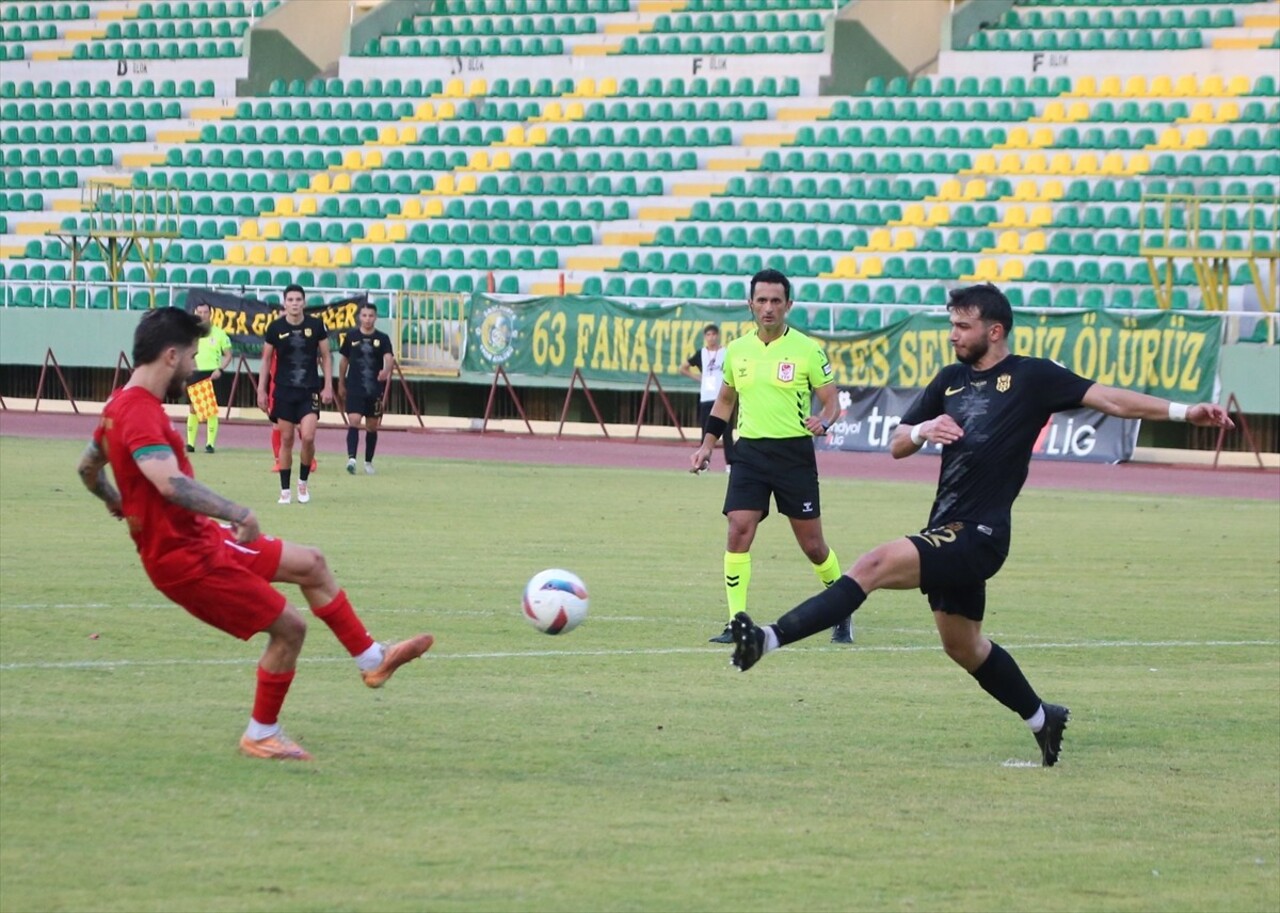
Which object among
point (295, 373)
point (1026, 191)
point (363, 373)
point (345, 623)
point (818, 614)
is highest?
point (1026, 191)

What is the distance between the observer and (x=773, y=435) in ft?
39.3

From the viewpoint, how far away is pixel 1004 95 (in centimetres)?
3584

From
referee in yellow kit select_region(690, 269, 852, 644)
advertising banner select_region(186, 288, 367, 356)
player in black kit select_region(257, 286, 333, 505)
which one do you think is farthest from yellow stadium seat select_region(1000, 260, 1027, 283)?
referee in yellow kit select_region(690, 269, 852, 644)

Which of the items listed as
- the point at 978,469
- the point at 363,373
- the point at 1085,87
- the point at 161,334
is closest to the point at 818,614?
the point at 978,469

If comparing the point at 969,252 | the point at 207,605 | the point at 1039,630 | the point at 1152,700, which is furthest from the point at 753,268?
the point at 207,605

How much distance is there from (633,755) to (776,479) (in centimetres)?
383

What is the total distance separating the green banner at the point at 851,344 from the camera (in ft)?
90.9

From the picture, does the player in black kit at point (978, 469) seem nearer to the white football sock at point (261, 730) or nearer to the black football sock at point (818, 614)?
the black football sock at point (818, 614)

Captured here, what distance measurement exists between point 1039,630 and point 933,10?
91.8ft

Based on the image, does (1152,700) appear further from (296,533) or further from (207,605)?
(296,533)

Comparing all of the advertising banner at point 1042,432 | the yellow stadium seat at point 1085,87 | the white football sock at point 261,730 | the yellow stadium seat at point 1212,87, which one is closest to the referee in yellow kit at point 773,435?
the white football sock at point 261,730

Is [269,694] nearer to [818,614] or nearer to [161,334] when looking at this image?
[161,334]

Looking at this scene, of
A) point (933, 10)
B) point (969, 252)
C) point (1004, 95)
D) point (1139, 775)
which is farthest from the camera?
point (933, 10)

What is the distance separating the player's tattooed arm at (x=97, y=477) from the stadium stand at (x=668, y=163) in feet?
77.0
